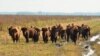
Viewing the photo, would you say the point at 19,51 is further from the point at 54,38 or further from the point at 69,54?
the point at 54,38

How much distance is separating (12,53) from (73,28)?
14.4 metres

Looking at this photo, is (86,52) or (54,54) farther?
(86,52)

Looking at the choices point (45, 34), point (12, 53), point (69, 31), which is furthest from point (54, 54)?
point (69, 31)

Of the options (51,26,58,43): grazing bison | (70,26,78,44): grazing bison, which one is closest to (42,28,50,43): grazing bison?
(51,26,58,43): grazing bison

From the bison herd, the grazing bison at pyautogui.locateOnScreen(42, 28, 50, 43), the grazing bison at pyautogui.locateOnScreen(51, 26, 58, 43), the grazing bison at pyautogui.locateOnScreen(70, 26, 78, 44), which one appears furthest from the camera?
the grazing bison at pyautogui.locateOnScreen(51, 26, 58, 43)

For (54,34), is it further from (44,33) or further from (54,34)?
(44,33)

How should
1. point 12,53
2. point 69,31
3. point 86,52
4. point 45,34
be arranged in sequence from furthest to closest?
1. point 69,31
2. point 45,34
3. point 86,52
4. point 12,53

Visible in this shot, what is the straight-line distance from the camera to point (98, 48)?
3394 cm

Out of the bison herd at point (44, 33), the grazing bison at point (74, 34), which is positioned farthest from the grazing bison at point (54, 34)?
the grazing bison at point (74, 34)

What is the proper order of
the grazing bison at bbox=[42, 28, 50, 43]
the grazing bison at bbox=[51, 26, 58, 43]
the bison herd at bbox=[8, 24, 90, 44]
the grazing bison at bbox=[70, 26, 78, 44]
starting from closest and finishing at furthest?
the bison herd at bbox=[8, 24, 90, 44], the grazing bison at bbox=[42, 28, 50, 43], the grazing bison at bbox=[70, 26, 78, 44], the grazing bison at bbox=[51, 26, 58, 43]

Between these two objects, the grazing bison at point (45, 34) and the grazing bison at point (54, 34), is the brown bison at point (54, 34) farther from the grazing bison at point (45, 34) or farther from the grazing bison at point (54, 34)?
the grazing bison at point (45, 34)

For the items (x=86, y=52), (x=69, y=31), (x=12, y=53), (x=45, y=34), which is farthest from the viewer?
(x=69, y=31)

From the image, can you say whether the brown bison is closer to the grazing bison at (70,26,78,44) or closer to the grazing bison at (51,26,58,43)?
the grazing bison at (51,26,58,43)

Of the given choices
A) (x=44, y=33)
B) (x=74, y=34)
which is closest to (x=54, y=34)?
(x=44, y=33)
